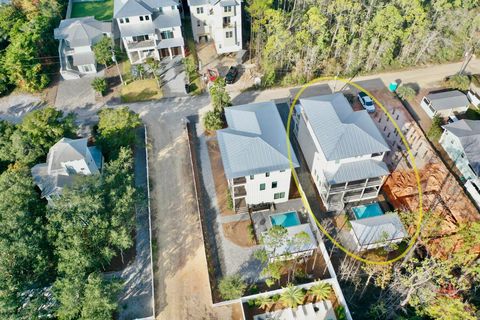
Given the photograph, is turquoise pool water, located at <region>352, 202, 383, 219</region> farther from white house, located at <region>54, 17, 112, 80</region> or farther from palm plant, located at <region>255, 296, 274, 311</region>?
white house, located at <region>54, 17, 112, 80</region>

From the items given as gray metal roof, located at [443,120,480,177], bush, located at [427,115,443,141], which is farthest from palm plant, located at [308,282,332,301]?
bush, located at [427,115,443,141]

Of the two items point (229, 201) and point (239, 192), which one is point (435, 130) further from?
point (229, 201)

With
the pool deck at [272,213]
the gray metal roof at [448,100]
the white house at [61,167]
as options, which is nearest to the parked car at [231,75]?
the pool deck at [272,213]

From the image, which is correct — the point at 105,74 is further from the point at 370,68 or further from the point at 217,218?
the point at 370,68

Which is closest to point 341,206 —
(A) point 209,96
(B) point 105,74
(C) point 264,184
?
(C) point 264,184

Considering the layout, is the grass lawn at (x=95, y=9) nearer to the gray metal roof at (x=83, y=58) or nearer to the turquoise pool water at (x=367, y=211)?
the gray metal roof at (x=83, y=58)

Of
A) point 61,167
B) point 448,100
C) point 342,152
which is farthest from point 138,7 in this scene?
point 448,100
